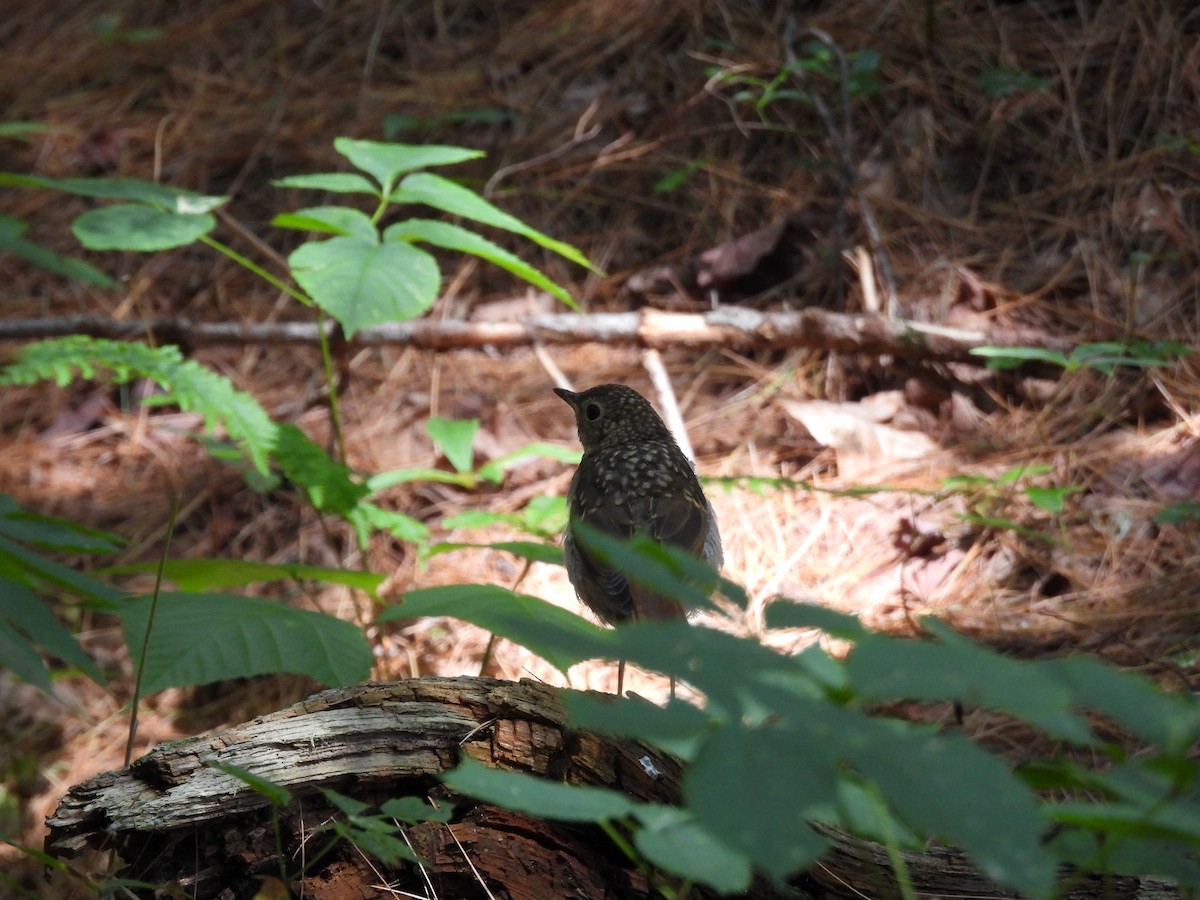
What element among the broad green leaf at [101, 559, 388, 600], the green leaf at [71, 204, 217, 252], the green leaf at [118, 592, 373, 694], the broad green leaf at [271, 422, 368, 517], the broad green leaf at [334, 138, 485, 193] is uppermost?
the broad green leaf at [334, 138, 485, 193]

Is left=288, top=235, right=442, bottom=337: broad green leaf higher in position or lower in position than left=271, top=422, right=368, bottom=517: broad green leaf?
higher

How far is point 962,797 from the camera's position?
82 centimetres

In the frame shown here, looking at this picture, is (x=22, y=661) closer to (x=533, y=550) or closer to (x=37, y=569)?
→ (x=37, y=569)

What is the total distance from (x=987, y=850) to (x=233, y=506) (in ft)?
15.1

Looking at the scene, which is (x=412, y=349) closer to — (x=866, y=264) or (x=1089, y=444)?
(x=866, y=264)

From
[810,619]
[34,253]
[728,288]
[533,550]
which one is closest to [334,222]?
[34,253]

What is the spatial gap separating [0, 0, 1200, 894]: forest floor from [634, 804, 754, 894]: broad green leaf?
7.86 ft

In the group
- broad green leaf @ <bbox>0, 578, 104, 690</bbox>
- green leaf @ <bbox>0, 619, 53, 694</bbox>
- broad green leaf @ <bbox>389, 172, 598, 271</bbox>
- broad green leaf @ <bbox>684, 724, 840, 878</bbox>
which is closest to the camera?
broad green leaf @ <bbox>684, 724, 840, 878</bbox>

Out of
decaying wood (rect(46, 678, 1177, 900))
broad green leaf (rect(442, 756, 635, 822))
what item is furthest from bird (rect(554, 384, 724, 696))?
broad green leaf (rect(442, 756, 635, 822))

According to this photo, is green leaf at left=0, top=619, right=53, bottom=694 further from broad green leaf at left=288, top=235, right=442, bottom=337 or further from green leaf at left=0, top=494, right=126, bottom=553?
broad green leaf at left=288, top=235, right=442, bottom=337

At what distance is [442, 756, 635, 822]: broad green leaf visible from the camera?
1046mm

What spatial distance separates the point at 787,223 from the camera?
5.62m

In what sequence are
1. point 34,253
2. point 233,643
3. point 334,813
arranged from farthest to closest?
point 34,253 → point 233,643 → point 334,813

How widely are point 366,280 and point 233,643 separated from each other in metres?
1.16
